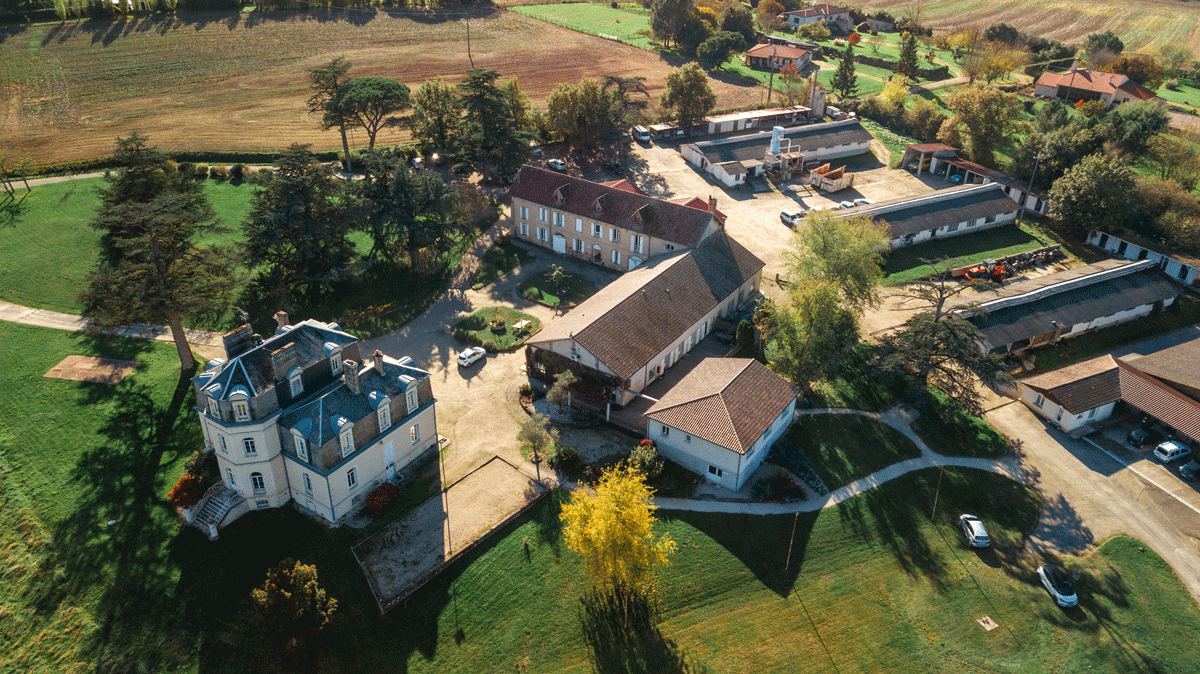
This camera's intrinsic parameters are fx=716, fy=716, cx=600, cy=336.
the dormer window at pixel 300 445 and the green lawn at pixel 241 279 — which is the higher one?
the dormer window at pixel 300 445

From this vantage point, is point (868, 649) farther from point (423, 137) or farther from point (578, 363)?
point (423, 137)

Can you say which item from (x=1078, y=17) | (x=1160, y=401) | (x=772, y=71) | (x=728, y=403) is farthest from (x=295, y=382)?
(x=1078, y=17)

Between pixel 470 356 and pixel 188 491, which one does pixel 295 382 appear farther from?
pixel 470 356

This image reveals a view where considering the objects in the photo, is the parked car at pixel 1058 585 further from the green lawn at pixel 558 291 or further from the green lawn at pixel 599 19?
the green lawn at pixel 599 19

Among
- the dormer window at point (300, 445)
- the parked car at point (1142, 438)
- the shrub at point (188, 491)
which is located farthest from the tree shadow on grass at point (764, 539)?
the shrub at point (188, 491)

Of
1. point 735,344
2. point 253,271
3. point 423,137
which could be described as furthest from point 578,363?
point 423,137
